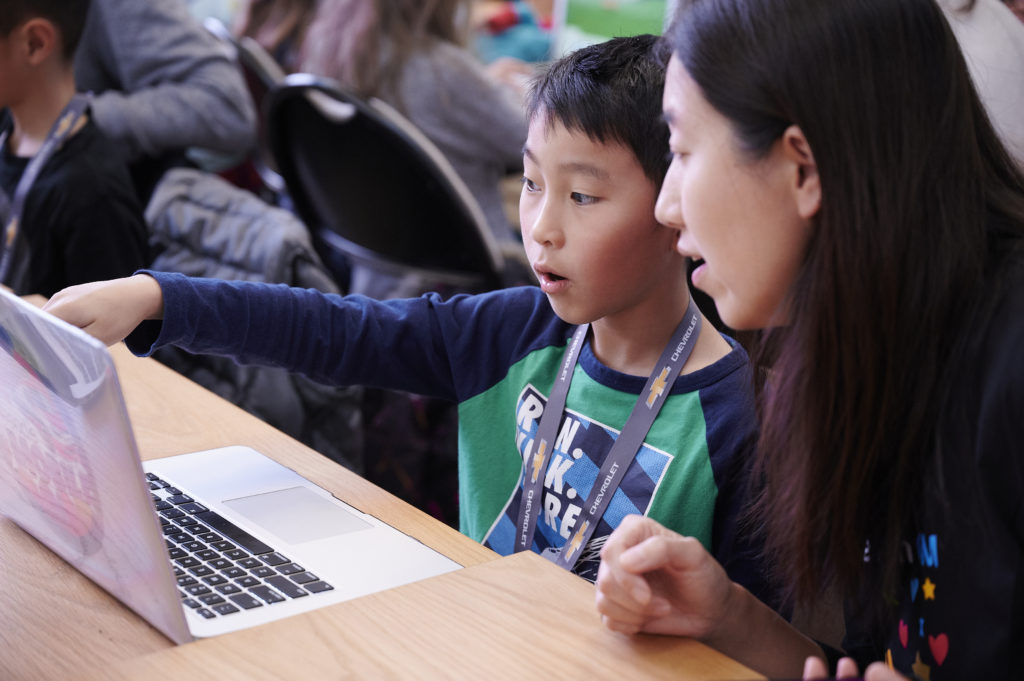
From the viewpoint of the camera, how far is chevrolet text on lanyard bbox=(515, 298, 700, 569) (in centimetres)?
102

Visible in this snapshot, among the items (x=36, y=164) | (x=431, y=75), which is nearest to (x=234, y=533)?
(x=36, y=164)

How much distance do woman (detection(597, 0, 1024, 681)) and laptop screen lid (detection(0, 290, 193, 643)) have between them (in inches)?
12.2

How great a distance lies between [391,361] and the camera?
3.90 ft

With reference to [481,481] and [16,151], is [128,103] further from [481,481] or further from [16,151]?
[481,481]

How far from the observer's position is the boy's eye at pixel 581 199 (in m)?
1.01

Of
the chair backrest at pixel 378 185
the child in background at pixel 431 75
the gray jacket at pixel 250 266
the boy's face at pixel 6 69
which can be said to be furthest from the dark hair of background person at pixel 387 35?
the boy's face at pixel 6 69

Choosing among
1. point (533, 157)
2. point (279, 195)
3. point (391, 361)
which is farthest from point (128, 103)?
point (533, 157)

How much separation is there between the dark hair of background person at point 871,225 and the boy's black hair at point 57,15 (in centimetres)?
139

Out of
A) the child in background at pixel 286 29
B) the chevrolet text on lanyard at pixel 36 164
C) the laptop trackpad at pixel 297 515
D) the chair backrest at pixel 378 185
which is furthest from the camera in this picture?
the child in background at pixel 286 29

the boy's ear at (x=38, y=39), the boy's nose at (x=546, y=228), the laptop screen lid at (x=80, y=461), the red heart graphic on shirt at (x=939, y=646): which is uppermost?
the boy's ear at (x=38, y=39)

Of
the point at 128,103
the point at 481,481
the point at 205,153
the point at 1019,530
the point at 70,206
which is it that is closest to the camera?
the point at 1019,530

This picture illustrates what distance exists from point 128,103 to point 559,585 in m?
1.63

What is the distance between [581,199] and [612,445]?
0.81 feet

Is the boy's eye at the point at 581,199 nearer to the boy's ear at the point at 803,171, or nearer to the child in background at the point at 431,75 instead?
the boy's ear at the point at 803,171
